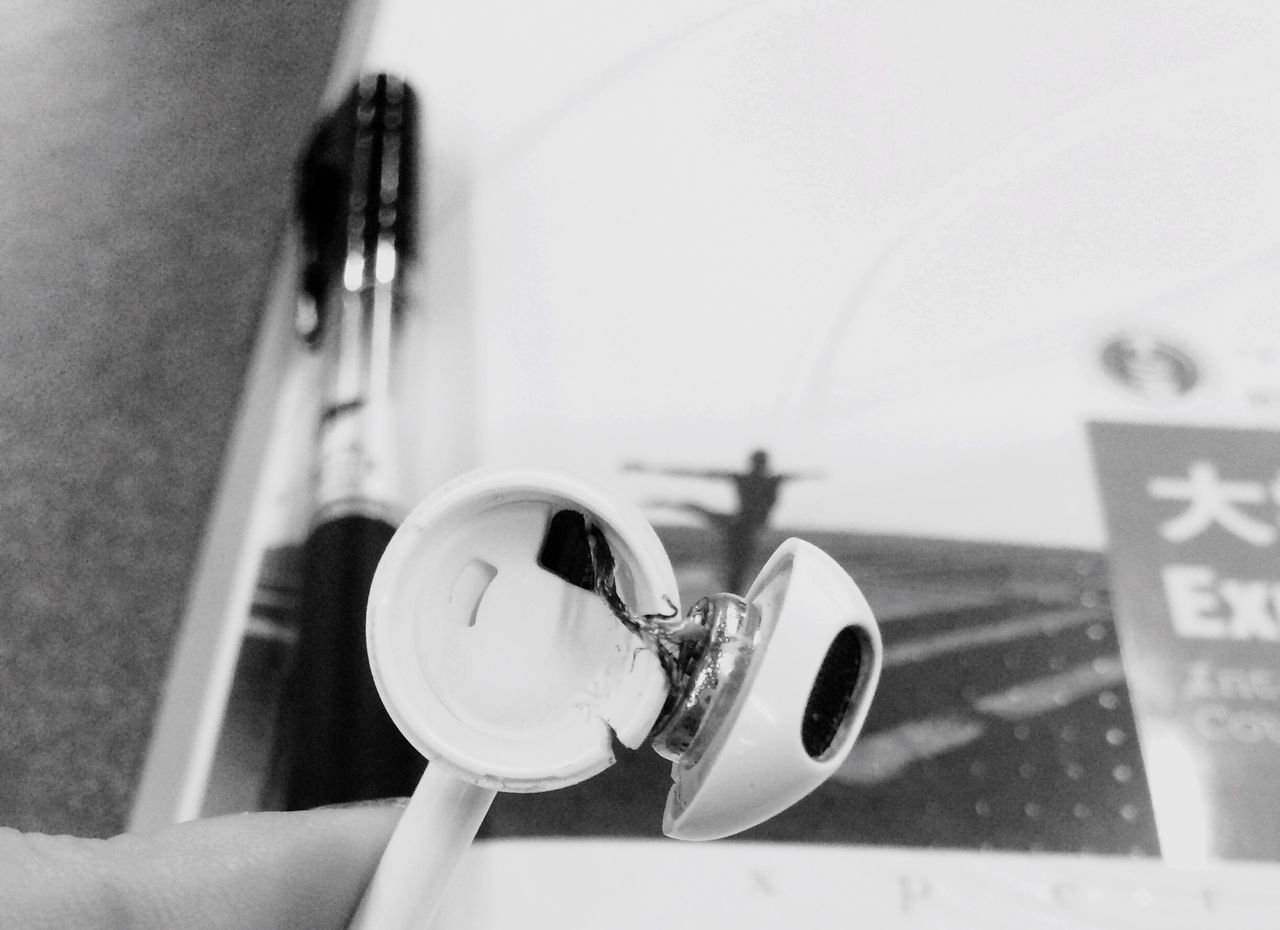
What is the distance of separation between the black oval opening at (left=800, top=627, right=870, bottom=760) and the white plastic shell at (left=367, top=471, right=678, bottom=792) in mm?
34

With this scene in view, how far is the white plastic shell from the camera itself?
9.2 inches

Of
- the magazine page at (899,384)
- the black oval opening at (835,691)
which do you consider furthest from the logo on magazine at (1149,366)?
the black oval opening at (835,691)

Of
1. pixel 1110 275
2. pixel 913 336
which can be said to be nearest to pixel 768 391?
pixel 913 336

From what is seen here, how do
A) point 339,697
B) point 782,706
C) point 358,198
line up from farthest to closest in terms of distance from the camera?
point 358,198
point 339,697
point 782,706

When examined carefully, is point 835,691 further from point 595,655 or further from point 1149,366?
point 1149,366

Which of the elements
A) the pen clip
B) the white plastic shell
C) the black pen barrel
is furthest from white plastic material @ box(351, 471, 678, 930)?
the pen clip

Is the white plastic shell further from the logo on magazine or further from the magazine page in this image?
the logo on magazine

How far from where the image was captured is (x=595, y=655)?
0.25 m

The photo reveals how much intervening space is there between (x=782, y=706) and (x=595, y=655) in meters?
0.05

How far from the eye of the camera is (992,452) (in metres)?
0.48

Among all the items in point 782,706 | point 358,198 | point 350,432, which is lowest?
point 782,706

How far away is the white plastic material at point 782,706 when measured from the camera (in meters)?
0.22

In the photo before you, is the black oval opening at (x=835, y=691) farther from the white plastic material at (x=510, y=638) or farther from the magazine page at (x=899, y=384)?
the magazine page at (x=899, y=384)

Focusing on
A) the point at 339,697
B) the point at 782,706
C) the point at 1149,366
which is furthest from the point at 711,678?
the point at 1149,366
